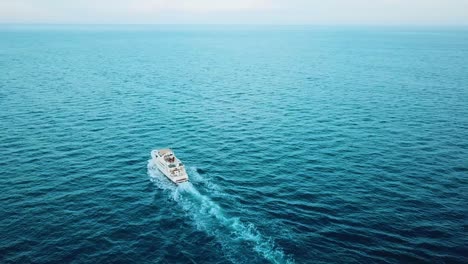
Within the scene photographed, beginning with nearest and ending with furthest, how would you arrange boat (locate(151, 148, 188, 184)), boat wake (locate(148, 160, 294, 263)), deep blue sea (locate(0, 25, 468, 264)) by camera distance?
boat wake (locate(148, 160, 294, 263)) → deep blue sea (locate(0, 25, 468, 264)) → boat (locate(151, 148, 188, 184))

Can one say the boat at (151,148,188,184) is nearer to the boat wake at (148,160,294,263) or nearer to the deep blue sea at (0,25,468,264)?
the boat wake at (148,160,294,263)

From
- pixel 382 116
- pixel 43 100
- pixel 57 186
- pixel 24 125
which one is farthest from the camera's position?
pixel 43 100

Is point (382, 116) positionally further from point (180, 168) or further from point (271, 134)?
point (180, 168)

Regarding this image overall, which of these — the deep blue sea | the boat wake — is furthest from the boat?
the deep blue sea

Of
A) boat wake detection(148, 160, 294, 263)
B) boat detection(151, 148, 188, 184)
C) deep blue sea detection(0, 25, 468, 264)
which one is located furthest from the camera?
boat detection(151, 148, 188, 184)

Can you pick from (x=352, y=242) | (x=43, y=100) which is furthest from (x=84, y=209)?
(x=43, y=100)

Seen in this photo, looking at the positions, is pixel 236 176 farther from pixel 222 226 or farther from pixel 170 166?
pixel 222 226

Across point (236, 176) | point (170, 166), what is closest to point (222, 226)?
point (236, 176)
